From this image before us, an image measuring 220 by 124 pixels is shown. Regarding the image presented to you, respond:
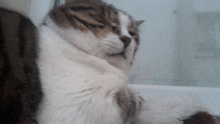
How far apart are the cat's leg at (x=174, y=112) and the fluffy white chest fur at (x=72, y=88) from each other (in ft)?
0.47

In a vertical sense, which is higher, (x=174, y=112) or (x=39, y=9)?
(x=39, y=9)

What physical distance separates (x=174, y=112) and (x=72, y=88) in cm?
37

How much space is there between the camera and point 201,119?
1.77ft

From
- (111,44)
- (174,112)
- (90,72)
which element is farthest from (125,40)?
(174,112)

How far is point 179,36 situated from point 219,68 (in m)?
0.31

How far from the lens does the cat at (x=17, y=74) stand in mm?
378

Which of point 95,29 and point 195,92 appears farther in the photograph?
point 195,92

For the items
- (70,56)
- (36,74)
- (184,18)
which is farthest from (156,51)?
(36,74)

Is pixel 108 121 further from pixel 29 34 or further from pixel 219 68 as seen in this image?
pixel 219 68

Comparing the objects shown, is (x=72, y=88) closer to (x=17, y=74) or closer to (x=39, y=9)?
(x=17, y=74)

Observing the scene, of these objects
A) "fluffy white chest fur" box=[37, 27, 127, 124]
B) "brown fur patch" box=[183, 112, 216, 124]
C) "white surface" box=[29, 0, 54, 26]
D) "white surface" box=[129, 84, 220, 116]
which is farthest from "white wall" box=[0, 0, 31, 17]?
"brown fur patch" box=[183, 112, 216, 124]

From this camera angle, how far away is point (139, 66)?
993 millimetres

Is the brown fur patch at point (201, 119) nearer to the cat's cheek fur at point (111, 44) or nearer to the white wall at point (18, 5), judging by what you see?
the cat's cheek fur at point (111, 44)

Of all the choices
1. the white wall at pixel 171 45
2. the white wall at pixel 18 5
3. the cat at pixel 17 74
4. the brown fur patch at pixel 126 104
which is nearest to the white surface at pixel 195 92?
the white wall at pixel 171 45
